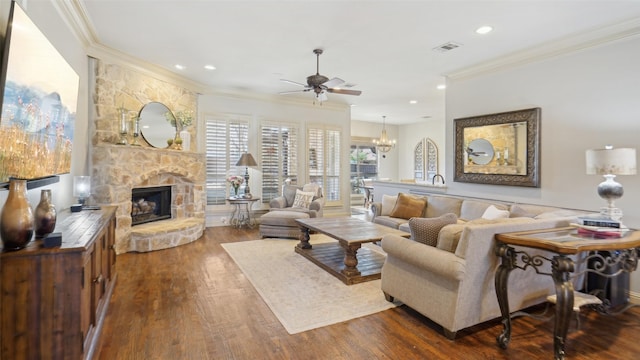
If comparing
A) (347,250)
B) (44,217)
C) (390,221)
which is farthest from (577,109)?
(44,217)

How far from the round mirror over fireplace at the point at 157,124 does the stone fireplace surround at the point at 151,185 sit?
1.03 feet

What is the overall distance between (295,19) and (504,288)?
3.35 meters

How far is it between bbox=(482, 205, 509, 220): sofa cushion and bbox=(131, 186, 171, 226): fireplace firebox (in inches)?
216

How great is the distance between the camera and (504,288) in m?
2.45

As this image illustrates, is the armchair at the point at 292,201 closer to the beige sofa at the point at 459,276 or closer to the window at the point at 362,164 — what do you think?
the beige sofa at the point at 459,276

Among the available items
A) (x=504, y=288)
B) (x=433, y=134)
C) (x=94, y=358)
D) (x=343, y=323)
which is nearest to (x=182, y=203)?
(x=94, y=358)

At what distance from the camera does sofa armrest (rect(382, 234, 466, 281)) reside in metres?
2.33

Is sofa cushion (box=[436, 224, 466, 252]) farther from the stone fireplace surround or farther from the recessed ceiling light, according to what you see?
the stone fireplace surround

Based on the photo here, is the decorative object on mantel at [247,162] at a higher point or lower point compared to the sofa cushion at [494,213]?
higher

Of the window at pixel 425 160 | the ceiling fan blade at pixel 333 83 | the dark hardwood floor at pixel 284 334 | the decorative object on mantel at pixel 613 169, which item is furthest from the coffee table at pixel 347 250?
the window at pixel 425 160

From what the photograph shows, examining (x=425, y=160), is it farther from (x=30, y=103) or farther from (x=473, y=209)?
(x=30, y=103)

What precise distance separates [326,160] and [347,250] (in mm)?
4583

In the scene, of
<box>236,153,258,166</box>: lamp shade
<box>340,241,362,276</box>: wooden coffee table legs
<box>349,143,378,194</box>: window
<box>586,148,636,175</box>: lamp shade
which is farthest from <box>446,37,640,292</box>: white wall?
<box>349,143,378,194</box>: window

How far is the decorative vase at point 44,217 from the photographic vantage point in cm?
204
